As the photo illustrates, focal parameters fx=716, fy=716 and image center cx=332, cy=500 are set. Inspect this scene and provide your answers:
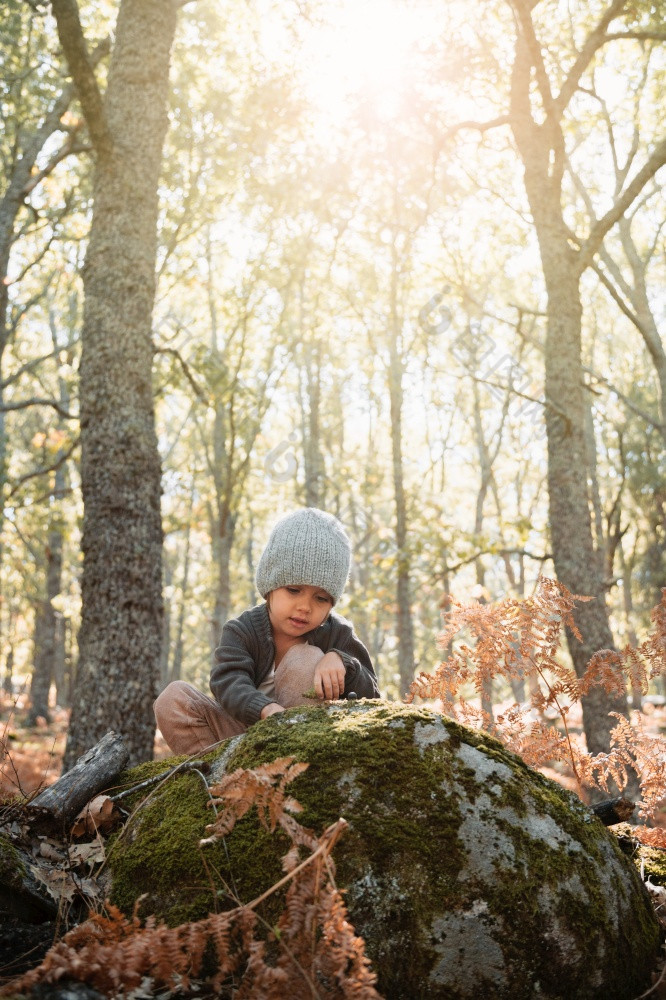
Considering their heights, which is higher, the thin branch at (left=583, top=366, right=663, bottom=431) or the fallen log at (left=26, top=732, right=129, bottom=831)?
the thin branch at (left=583, top=366, right=663, bottom=431)

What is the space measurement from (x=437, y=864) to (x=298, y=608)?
169 centimetres

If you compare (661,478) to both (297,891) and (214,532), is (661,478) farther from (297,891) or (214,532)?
(297,891)

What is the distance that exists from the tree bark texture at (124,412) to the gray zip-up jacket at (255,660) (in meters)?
2.03

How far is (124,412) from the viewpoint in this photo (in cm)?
552

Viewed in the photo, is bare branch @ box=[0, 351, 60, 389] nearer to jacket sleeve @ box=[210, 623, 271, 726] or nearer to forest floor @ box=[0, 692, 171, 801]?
forest floor @ box=[0, 692, 171, 801]

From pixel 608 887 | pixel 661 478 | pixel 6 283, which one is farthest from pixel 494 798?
pixel 661 478

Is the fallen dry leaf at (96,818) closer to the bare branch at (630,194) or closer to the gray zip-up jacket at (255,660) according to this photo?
the gray zip-up jacket at (255,660)

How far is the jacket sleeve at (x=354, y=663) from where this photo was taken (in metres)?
3.18

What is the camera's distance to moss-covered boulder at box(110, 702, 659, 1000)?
1832 mm

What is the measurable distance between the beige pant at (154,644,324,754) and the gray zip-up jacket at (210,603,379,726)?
4.3 inches

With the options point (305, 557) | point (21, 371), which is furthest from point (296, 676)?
point (21, 371)

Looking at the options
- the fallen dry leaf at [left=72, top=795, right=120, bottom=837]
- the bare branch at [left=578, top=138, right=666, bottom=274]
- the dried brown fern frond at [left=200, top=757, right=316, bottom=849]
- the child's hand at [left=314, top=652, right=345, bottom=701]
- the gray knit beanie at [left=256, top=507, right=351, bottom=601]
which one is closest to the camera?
the dried brown fern frond at [left=200, top=757, right=316, bottom=849]

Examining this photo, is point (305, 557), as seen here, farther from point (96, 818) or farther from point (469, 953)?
point (469, 953)

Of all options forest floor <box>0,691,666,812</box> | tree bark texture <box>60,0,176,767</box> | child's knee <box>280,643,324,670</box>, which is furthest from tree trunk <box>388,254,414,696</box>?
child's knee <box>280,643,324,670</box>
